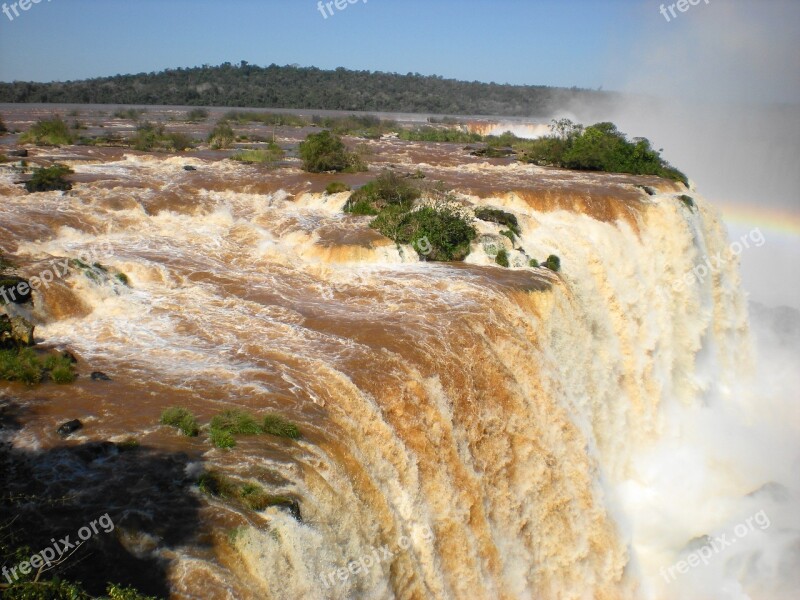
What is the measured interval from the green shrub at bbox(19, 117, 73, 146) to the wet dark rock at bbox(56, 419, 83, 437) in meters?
26.4

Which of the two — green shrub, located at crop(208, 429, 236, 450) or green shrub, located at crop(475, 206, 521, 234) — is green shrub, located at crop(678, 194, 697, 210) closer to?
green shrub, located at crop(475, 206, 521, 234)

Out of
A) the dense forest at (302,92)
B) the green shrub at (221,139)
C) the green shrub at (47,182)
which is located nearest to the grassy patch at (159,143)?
the green shrub at (221,139)

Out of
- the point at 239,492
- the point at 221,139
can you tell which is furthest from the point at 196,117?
the point at 239,492

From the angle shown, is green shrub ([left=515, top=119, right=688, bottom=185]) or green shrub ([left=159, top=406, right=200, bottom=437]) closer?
green shrub ([left=159, top=406, right=200, bottom=437])

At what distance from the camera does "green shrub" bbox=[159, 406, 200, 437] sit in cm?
816

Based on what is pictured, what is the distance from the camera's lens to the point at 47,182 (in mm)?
18984

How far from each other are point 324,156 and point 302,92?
248 feet

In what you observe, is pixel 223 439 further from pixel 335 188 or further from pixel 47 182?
pixel 335 188

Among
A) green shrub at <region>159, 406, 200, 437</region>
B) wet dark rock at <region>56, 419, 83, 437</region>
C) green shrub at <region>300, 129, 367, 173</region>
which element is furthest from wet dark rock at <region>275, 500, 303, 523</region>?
green shrub at <region>300, 129, 367, 173</region>

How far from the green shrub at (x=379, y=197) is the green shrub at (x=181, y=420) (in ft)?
38.8

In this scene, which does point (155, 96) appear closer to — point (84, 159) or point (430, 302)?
point (84, 159)

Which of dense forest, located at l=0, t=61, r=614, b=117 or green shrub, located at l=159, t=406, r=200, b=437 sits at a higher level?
dense forest, located at l=0, t=61, r=614, b=117

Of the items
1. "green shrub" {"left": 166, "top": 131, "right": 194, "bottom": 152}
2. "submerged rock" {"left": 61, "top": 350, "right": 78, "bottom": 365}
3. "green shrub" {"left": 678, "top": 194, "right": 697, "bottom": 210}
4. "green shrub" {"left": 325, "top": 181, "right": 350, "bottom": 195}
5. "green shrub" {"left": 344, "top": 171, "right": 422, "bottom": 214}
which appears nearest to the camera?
"submerged rock" {"left": 61, "top": 350, "right": 78, "bottom": 365}

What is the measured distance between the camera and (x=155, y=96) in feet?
288
